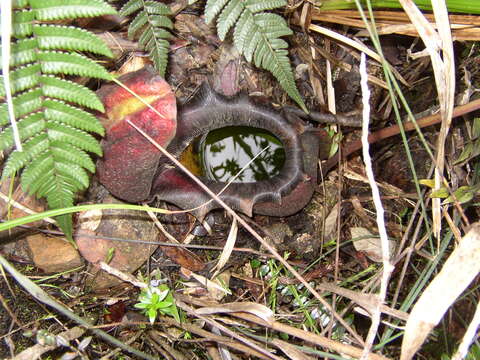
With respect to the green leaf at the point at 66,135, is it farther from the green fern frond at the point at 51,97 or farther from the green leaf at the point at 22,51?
the green leaf at the point at 22,51

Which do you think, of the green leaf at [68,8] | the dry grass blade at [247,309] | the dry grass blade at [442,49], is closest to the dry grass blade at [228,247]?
the dry grass blade at [247,309]

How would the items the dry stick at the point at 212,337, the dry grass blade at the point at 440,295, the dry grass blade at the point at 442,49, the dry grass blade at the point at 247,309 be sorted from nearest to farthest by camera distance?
the dry grass blade at the point at 440,295 < the dry grass blade at the point at 442,49 < the dry grass blade at the point at 247,309 < the dry stick at the point at 212,337

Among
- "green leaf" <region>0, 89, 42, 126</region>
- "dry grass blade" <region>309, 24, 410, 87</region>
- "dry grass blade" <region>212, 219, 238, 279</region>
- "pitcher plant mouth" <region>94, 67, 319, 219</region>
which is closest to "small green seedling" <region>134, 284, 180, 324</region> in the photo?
"dry grass blade" <region>212, 219, 238, 279</region>

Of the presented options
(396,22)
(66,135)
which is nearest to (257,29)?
(396,22)

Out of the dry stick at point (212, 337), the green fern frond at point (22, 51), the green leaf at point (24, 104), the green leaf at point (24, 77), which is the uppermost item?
the green fern frond at point (22, 51)

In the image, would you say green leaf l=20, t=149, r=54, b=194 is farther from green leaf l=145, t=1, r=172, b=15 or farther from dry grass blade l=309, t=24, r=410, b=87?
dry grass blade l=309, t=24, r=410, b=87

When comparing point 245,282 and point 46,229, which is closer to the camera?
point 46,229

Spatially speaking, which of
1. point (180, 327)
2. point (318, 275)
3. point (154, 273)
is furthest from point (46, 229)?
point (318, 275)

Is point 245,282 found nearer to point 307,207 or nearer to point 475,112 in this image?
point 307,207
